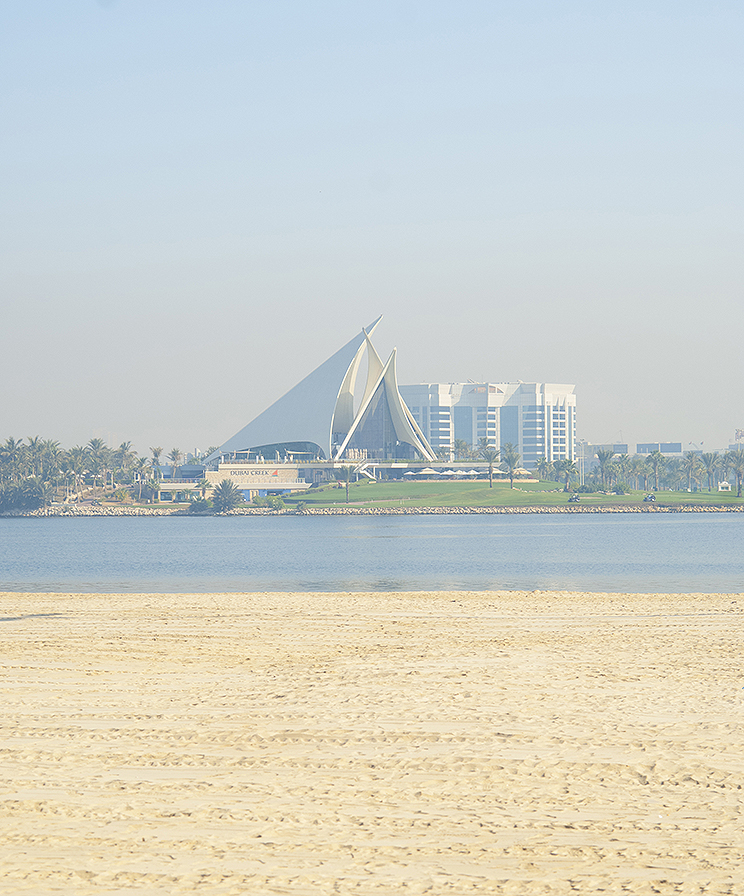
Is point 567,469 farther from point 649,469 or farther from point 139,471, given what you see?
point 139,471

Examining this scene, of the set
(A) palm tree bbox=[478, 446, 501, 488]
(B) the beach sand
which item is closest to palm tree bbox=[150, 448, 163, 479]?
(A) palm tree bbox=[478, 446, 501, 488]

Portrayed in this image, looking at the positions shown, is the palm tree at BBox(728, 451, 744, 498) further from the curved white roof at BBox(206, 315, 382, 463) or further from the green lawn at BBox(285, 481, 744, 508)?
the curved white roof at BBox(206, 315, 382, 463)

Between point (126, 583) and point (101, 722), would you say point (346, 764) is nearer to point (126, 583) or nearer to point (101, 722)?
point (101, 722)

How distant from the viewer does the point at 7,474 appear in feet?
378

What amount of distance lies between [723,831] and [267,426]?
12493cm

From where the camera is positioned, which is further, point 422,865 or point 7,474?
point 7,474

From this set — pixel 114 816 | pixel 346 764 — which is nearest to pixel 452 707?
pixel 346 764

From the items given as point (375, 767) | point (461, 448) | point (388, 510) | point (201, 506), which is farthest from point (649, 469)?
point (375, 767)

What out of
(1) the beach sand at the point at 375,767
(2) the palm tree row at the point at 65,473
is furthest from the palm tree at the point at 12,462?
(1) the beach sand at the point at 375,767

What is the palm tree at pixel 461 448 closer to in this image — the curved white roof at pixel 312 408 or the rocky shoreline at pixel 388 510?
the curved white roof at pixel 312 408

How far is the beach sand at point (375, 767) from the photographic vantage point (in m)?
5.05

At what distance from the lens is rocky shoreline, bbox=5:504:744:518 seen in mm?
102675

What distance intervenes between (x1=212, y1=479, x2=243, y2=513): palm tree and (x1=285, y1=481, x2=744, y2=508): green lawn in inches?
230

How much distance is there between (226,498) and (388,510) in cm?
1960
